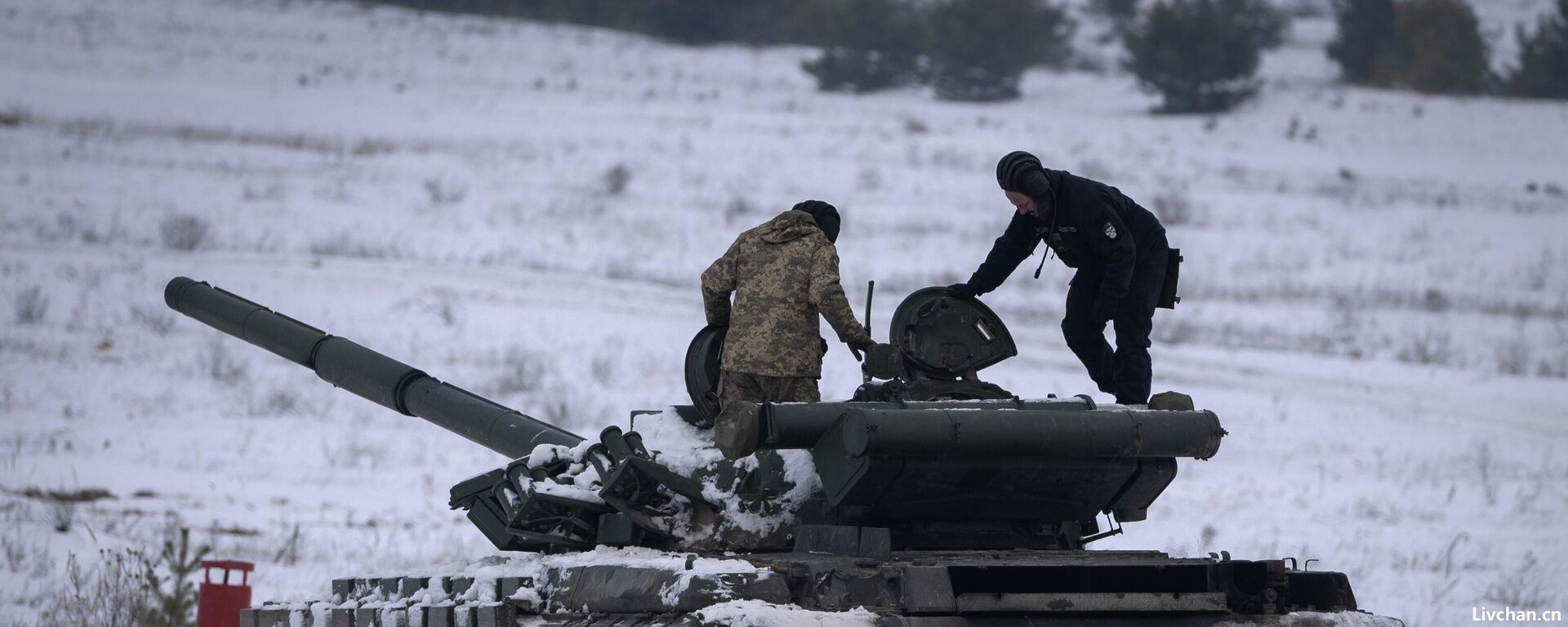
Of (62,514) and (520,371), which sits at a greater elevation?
(520,371)

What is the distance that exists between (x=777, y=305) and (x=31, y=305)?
15181 mm

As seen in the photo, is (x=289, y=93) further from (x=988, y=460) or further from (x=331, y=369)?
(x=988, y=460)

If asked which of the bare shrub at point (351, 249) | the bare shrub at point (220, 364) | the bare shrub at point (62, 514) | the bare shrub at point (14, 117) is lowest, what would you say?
the bare shrub at point (62, 514)

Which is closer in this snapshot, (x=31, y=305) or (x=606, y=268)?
(x=31, y=305)

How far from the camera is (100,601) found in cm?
1033

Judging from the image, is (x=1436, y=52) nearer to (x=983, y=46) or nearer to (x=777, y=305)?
(x=983, y=46)

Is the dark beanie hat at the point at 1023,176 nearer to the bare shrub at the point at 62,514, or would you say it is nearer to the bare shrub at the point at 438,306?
the bare shrub at the point at 62,514

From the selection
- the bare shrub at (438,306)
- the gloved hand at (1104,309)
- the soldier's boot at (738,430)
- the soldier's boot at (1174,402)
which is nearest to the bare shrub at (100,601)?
the soldier's boot at (738,430)

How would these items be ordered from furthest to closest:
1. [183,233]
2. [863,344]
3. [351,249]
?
[351,249], [183,233], [863,344]

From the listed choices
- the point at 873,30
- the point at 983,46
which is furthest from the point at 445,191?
the point at 873,30

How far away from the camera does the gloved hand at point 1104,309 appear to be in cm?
770

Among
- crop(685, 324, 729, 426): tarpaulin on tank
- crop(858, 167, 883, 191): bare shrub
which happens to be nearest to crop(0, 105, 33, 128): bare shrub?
crop(858, 167, 883, 191): bare shrub

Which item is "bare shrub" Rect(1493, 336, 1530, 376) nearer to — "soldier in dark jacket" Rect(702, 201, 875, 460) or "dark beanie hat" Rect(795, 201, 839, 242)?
"dark beanie hat" Rect(795, 201, 839, 242)

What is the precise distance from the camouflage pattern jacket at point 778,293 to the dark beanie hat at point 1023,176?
2.92 ft
